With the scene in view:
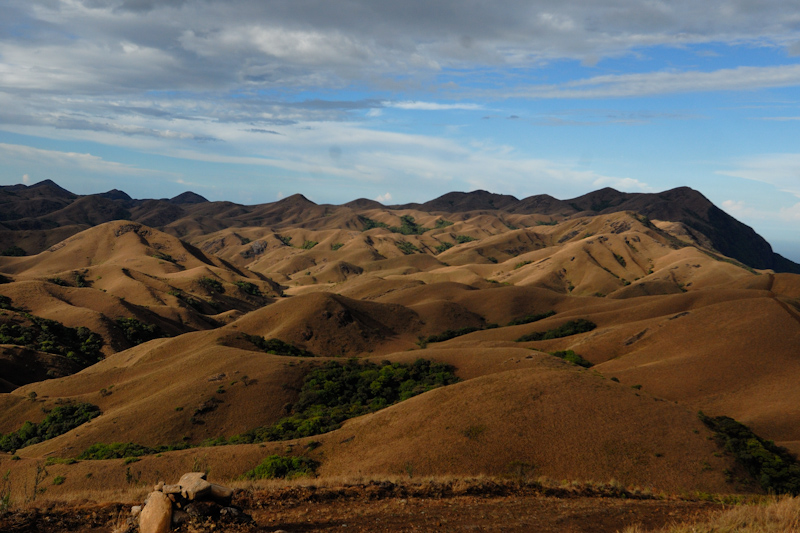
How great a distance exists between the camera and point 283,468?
117ft

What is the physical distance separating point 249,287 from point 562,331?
382ft

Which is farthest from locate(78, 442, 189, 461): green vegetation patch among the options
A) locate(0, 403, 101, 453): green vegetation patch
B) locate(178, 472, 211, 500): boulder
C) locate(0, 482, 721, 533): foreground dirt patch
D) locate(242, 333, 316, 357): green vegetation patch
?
locate(242, 333, 316, 357): green vegetation patch

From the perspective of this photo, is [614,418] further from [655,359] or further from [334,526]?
[655,359]

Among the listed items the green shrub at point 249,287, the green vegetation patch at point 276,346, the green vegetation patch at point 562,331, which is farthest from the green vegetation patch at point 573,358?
the green shrub at point 249,287

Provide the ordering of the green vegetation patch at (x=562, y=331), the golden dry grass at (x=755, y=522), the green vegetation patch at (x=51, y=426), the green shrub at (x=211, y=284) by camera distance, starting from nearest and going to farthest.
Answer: the golden dry grass at (x=755, y=522) < the green vegetation patch at (x=51, y=426) < the green vegetation patch at (x=562, y=331) < the green shrub at (x=211, y=284)

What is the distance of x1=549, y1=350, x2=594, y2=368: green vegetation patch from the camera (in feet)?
246

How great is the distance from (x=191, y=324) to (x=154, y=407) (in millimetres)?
70214

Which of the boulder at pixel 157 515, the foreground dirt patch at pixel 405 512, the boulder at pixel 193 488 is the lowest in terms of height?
the foreground dirt patch at pixel 405 512

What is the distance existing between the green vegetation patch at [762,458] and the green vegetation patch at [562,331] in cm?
5326

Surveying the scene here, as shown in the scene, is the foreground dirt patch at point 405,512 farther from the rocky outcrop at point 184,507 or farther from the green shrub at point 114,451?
the green shrub at point 114,451

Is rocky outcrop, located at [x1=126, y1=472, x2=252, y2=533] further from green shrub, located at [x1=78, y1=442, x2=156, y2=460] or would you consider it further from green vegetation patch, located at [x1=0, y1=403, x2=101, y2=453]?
green vegetation patch, located at [x1=0, y1=403, x2=101, y2=453]

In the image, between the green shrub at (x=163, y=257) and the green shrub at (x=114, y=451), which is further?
the green shrub at (x=163, y=257)

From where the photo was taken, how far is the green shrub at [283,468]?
34.3 meters

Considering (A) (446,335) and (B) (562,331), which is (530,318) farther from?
(B) (562,331)
